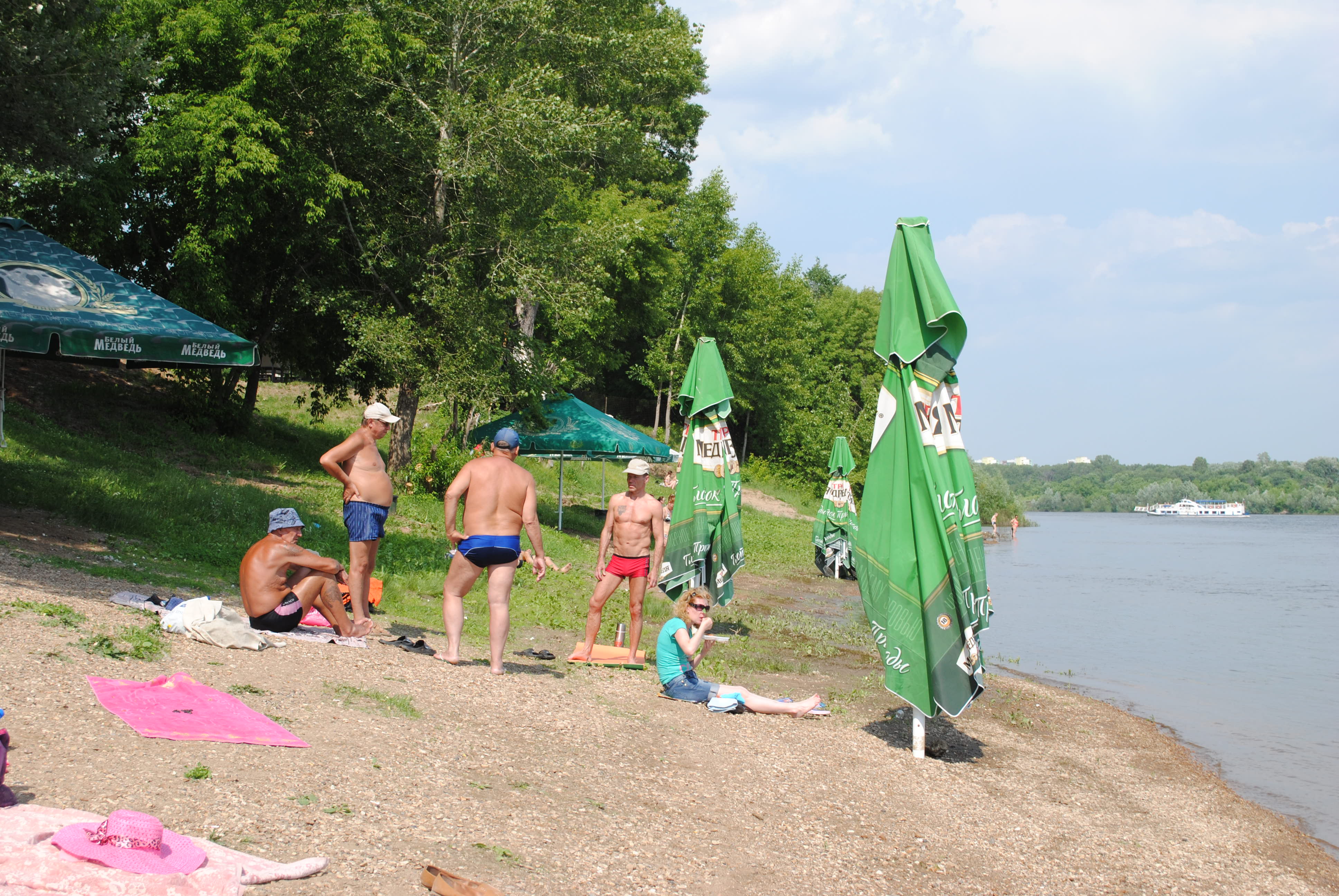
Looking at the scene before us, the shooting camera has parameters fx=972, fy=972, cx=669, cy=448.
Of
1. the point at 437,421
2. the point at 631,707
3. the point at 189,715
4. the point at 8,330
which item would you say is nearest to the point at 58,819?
the point at 189,715

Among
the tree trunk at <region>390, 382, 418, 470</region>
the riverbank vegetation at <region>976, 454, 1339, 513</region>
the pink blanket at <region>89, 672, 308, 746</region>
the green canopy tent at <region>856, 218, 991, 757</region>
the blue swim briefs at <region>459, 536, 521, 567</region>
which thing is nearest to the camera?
the pink blanket at <region>89, 672, 308, 746</region>

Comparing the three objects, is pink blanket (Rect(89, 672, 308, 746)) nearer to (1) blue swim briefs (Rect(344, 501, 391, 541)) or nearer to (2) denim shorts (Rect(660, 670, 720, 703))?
(1) blue swim briefs (Rect(344, 501, 391, 541))

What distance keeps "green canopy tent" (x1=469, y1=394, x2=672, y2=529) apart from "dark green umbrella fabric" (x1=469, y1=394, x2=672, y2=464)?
0.03ft

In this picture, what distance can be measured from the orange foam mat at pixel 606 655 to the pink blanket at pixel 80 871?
5.16m

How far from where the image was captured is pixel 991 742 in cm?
836

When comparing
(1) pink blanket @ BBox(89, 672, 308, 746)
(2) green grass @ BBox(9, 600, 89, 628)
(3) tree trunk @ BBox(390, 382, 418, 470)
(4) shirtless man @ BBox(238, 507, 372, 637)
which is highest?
(3) tree trunk @ BBox(390, 382, 418, 470)

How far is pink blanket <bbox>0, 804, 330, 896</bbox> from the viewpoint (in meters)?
3.27

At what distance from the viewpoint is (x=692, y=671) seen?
8.07m

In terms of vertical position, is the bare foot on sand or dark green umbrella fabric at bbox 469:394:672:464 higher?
dark green umbrella fabric at bbox 469:394:672:464

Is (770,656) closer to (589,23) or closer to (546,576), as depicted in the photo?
(546,576)

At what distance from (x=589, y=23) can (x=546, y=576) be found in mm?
15308

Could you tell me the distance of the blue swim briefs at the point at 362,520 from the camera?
27.4ft

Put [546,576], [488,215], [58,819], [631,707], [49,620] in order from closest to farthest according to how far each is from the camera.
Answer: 1. [58,819]
2. [49,620]
3. [631,707]
4. [546,576]
5. [488,215]

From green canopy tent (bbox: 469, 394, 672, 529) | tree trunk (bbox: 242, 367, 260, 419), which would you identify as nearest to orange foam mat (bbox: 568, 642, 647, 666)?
green canopy tent (bbox: 469, 394, 672, 529)
